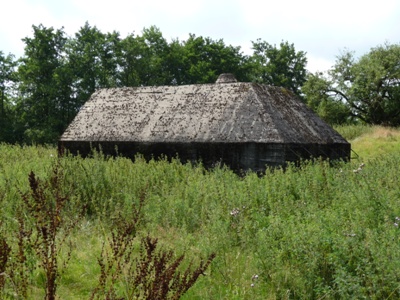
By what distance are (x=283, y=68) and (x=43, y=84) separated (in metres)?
28.0

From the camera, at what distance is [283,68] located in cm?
5388

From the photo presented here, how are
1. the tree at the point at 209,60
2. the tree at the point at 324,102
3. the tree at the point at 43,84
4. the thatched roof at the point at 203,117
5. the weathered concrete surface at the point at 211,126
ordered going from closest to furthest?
the weathered concrete surface at the point at 211,126 → the thatched roof at the point at 203,117 → the tree at the point at 43,84 → the tree at the point at 324,102 → the tree at the point at 209,60

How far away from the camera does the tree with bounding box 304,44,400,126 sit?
38.9 m

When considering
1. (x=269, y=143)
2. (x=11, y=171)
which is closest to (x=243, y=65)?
(x=269, y=143)

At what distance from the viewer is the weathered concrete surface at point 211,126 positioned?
1445cm

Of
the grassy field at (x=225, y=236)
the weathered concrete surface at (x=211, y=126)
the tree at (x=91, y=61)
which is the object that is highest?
the tree at (x=91, y=61)

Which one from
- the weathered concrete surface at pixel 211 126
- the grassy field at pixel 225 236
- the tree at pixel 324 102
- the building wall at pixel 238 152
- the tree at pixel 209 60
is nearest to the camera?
the grassy field at pixel 225 236

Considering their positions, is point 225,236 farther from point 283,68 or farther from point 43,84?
point 283,68

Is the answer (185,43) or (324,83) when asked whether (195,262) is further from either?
(185,43)

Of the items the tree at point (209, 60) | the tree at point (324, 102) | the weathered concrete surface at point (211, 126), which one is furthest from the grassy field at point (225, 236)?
the tree at point (209, 60)

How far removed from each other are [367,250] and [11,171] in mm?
8938

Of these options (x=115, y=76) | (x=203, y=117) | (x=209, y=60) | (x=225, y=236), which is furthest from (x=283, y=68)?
(x=225, y=236)

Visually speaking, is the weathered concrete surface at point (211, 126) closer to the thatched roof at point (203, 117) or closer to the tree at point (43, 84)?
the thatched roof at point (203, 117)

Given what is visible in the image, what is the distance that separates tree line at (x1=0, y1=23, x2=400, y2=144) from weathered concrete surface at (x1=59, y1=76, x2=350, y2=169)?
1834 cm
